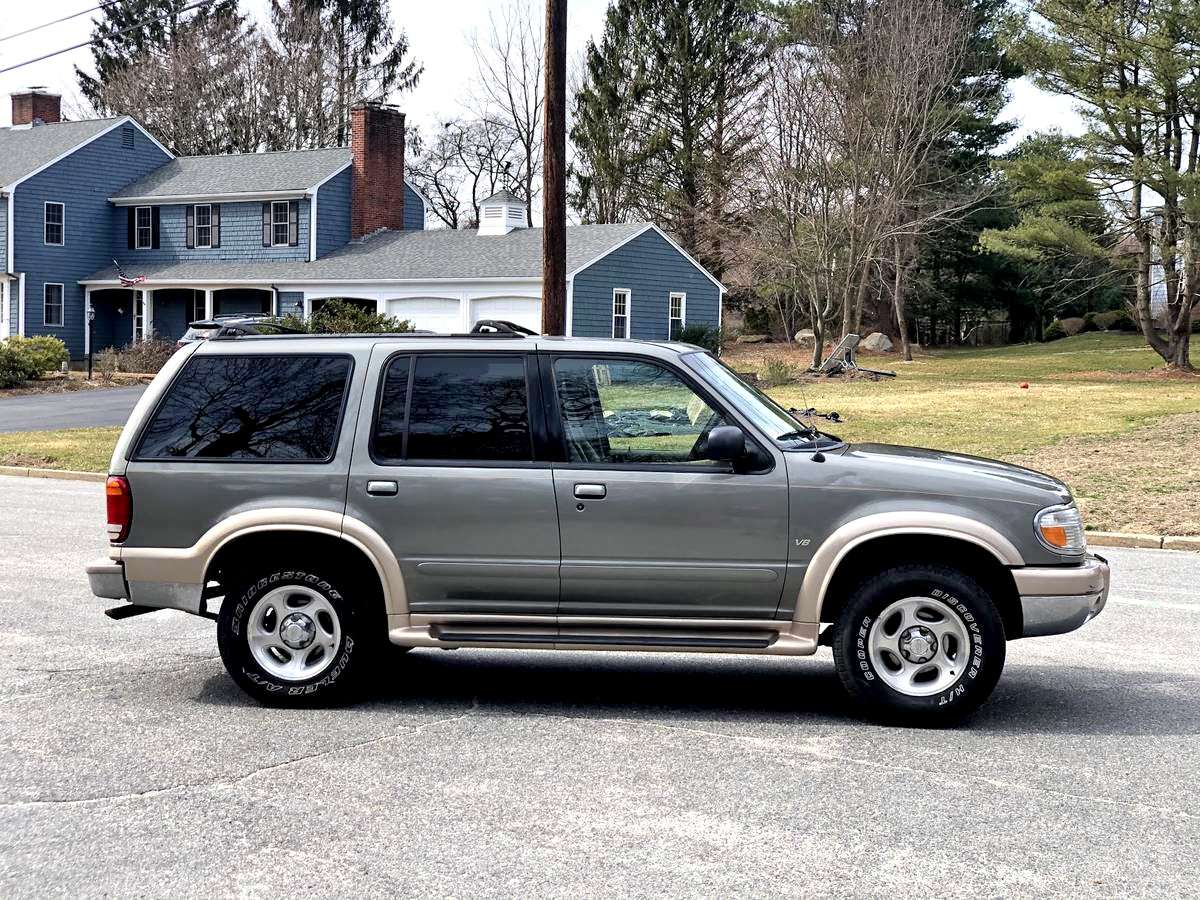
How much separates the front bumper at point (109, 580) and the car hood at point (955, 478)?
11.9ft

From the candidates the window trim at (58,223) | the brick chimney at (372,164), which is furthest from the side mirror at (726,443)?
the window trim at (58,223)

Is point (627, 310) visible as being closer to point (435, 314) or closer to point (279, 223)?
point (435, 314)

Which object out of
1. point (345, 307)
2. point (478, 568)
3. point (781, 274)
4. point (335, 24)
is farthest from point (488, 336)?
point (335, 24)

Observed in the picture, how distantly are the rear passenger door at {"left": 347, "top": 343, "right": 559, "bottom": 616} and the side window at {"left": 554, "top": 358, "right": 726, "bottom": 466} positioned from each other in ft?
0.59

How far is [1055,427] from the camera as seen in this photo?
78.5 feet

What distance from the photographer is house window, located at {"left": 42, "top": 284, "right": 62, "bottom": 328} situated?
150 feet

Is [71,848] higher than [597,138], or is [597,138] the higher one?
[597,138]

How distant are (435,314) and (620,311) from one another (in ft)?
19.2

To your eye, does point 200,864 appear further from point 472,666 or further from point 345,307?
point 345,307

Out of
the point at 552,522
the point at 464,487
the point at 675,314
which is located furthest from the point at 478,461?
the point at 675,314

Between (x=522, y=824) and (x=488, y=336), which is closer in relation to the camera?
(x=522, y=824)

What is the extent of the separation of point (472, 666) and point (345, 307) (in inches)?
1037

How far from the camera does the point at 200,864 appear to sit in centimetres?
470

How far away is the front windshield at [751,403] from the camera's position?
6.71 m
